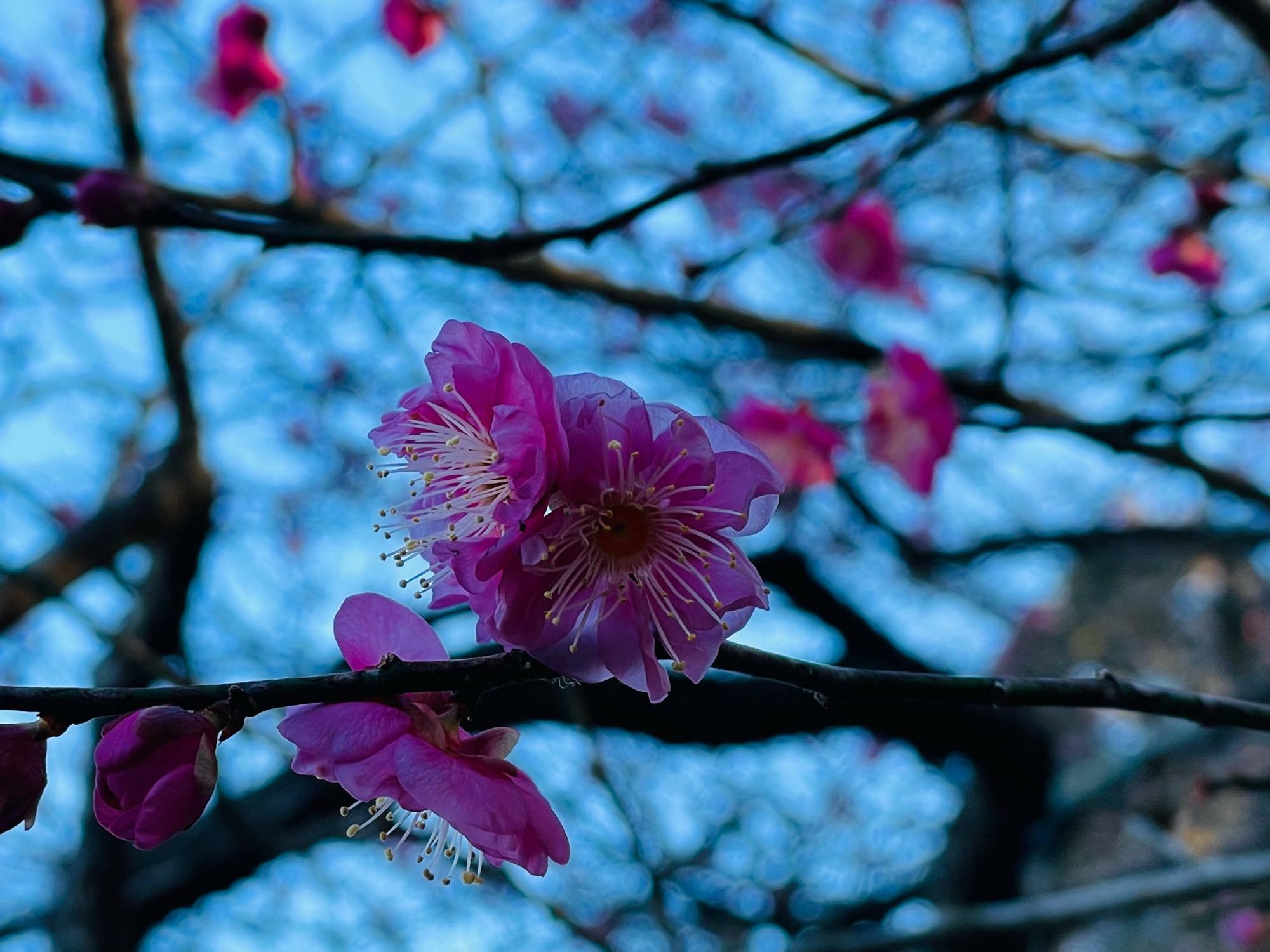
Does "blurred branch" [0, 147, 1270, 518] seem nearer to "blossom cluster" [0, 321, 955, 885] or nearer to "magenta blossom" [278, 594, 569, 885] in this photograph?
"blossom cluster" [0, 321, 955, 885]

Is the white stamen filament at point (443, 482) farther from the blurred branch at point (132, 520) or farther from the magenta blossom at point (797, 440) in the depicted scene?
the blurred branch at point (132, 520)

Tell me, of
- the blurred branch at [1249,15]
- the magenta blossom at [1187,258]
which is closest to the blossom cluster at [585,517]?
the blurred branch at [1249,15]

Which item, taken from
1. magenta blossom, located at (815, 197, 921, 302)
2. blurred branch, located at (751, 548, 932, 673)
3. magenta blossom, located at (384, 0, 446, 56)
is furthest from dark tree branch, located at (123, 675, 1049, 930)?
magenta blossom, located at (384, 0, 446, 56)

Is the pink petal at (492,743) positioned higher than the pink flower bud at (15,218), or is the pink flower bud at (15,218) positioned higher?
the pink flower bud at (15,218)

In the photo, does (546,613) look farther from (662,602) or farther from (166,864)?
(166,864)

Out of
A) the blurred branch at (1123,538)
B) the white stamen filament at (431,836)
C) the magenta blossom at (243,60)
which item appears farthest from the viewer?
the blurred branch at (1123,538)

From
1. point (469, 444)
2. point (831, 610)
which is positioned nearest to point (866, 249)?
point (831, 610)

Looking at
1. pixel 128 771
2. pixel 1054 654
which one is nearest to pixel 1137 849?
pixel 1054 654
